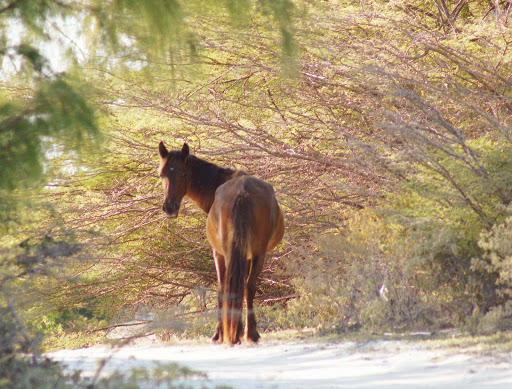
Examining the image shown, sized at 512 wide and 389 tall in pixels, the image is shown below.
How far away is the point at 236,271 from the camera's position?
5.39m

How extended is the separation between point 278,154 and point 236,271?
12.5 feet

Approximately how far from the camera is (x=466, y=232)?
5.87 meters

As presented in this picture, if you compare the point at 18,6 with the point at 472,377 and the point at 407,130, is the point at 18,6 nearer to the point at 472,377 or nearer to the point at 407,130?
the point at 407,130

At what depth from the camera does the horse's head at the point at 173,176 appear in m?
6.49

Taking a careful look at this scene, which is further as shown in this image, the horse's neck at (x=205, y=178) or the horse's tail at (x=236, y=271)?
the horse's neck at (x=205, y=178)

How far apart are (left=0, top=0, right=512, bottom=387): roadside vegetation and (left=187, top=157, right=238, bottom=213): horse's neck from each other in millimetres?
1005

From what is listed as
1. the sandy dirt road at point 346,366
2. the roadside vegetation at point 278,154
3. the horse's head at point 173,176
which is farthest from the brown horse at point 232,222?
the roadside vegetation at point 278,154

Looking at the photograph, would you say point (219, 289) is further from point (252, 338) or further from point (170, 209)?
point (170, 209)

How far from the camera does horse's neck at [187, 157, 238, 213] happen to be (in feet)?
22.7

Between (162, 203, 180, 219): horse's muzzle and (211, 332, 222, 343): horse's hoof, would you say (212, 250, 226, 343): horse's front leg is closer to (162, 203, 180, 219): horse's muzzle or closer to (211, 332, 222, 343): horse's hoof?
(211, 332, 222, 343): horse's hoof

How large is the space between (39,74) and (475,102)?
5.76 meters

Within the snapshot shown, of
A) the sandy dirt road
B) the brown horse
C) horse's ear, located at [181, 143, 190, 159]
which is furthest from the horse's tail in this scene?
horse's ear, located at [181, 143, 190, 159]

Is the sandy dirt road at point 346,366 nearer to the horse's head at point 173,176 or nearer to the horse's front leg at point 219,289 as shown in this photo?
the horse's front leg at point 219,289

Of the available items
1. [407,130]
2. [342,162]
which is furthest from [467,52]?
[407,130]
